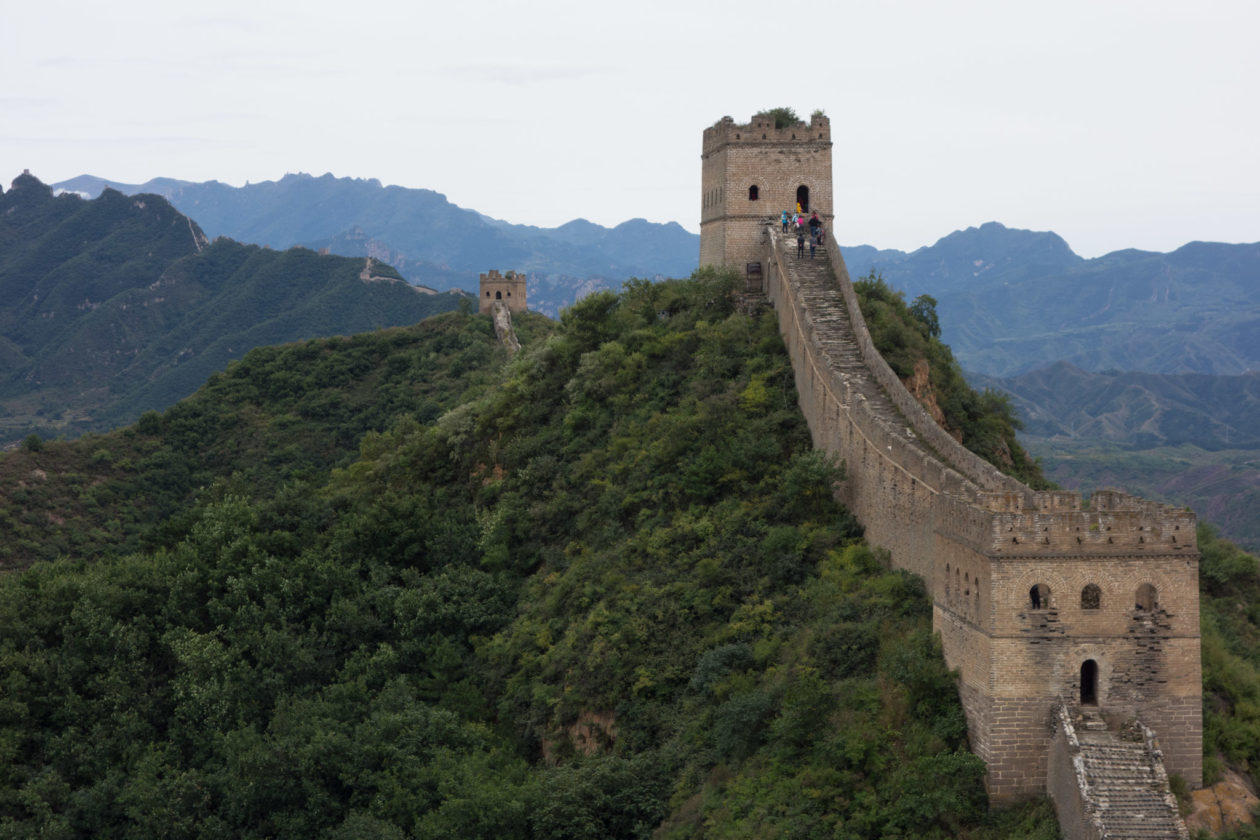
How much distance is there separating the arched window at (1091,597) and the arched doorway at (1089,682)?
0.89m

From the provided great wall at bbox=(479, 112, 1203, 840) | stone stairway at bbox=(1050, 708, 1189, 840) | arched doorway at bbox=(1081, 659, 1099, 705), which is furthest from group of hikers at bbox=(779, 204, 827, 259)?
stone stairway at bbox=(1050, 708, 1189, 840)

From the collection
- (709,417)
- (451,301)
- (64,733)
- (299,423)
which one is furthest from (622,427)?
(451,301)

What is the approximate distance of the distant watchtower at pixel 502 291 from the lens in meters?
92.5

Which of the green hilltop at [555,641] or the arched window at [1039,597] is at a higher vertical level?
the arched window at [1039,597]

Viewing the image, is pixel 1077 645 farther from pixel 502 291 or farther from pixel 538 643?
pixel 502 291

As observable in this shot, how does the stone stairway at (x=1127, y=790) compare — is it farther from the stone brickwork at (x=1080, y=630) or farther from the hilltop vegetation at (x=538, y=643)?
the hilltop vegetation at (x=538, y=643)

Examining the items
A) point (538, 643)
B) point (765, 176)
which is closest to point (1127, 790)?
point (538, 643)

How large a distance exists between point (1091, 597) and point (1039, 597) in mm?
814

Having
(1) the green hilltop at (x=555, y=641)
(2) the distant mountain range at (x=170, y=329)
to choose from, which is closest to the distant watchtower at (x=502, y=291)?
(1) the green hilltop at (x=555, y=641)

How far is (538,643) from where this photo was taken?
1396 inches

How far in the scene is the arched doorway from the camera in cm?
2184

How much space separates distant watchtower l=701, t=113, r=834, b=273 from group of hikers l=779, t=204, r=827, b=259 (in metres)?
0.62

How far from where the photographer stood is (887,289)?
42.2m

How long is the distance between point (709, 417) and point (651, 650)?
787 cm
